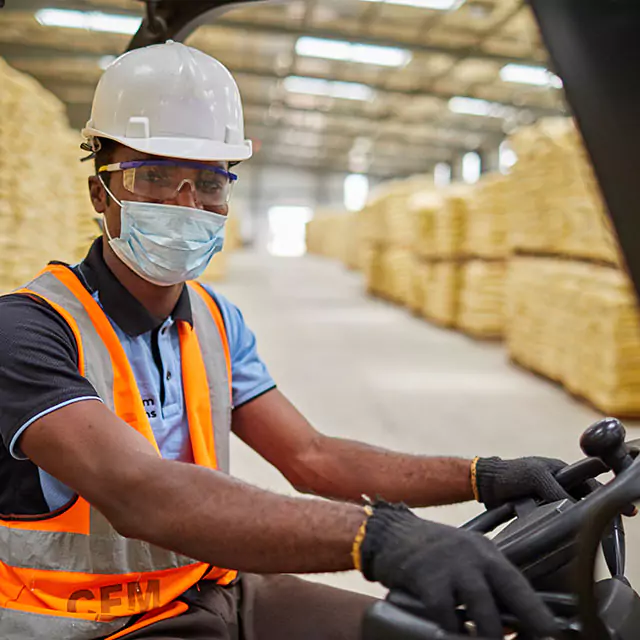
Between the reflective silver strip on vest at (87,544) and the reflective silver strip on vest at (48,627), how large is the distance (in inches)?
3.5

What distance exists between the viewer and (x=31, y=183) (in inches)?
171

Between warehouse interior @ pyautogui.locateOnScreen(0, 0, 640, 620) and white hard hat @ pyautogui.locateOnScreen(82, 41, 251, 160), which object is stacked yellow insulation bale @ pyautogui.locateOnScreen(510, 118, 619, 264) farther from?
white hard hat @ pyautogui.locateOnScreen(82, 41, 251, 160)

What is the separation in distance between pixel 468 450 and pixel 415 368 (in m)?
2.92

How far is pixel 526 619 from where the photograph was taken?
41.9 inches

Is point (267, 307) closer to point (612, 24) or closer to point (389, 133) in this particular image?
point (612, 24)

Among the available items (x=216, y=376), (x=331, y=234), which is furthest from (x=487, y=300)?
(x=331, y=234)

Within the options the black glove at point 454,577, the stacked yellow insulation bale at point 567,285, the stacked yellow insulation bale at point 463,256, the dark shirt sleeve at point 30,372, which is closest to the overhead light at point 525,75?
the stacked yellow insulation bale at point 463,256

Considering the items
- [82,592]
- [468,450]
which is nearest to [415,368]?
[468,450]

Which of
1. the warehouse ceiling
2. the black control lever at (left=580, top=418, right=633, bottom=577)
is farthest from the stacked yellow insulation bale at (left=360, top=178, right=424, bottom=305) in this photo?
the black control lever at (left=580, top=418, right=633, bottom=577)

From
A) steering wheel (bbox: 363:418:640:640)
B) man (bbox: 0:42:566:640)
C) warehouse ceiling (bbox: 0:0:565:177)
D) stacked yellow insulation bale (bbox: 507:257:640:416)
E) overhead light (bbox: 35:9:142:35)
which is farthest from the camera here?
warehouse ceiling (bbox: 0:0:565:177)

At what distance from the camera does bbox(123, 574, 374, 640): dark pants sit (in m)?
1.65

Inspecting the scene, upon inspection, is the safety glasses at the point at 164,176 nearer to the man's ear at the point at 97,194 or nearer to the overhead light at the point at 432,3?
the man's ear at the point at 97,194

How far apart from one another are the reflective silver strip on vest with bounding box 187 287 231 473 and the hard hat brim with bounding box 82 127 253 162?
384 millimetres

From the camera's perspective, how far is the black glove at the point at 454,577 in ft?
3.45
